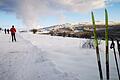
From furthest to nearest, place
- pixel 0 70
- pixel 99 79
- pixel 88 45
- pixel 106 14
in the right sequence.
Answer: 1. pixel 88 45
2. pixel 0 70
3. pixel 99 79
4. pixel 106 14

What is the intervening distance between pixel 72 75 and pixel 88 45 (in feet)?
28.7

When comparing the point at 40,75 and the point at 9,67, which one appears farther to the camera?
the point at 9,67

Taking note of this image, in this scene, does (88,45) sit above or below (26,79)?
above

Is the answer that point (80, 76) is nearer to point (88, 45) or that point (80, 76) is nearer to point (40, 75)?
point (40, 75)

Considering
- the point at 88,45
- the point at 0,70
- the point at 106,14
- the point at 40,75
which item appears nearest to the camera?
the point at 106,14

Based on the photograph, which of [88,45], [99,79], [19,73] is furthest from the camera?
[88,45]

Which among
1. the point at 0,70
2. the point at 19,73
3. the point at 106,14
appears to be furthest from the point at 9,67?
the point at 106,14

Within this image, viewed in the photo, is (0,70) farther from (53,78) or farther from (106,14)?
(106,14)

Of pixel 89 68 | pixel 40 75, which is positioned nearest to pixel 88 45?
pixel 89 68

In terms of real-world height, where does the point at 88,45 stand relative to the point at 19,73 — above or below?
above

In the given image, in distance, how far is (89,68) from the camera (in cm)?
821

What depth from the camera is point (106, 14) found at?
20.4ft

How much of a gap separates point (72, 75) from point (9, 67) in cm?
335

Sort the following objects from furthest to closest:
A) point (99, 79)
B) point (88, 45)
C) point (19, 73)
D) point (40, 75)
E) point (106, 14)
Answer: point (88, 45) < point (19, 73) < point (40, 75) < point (99, 79) < point (106, 14)
